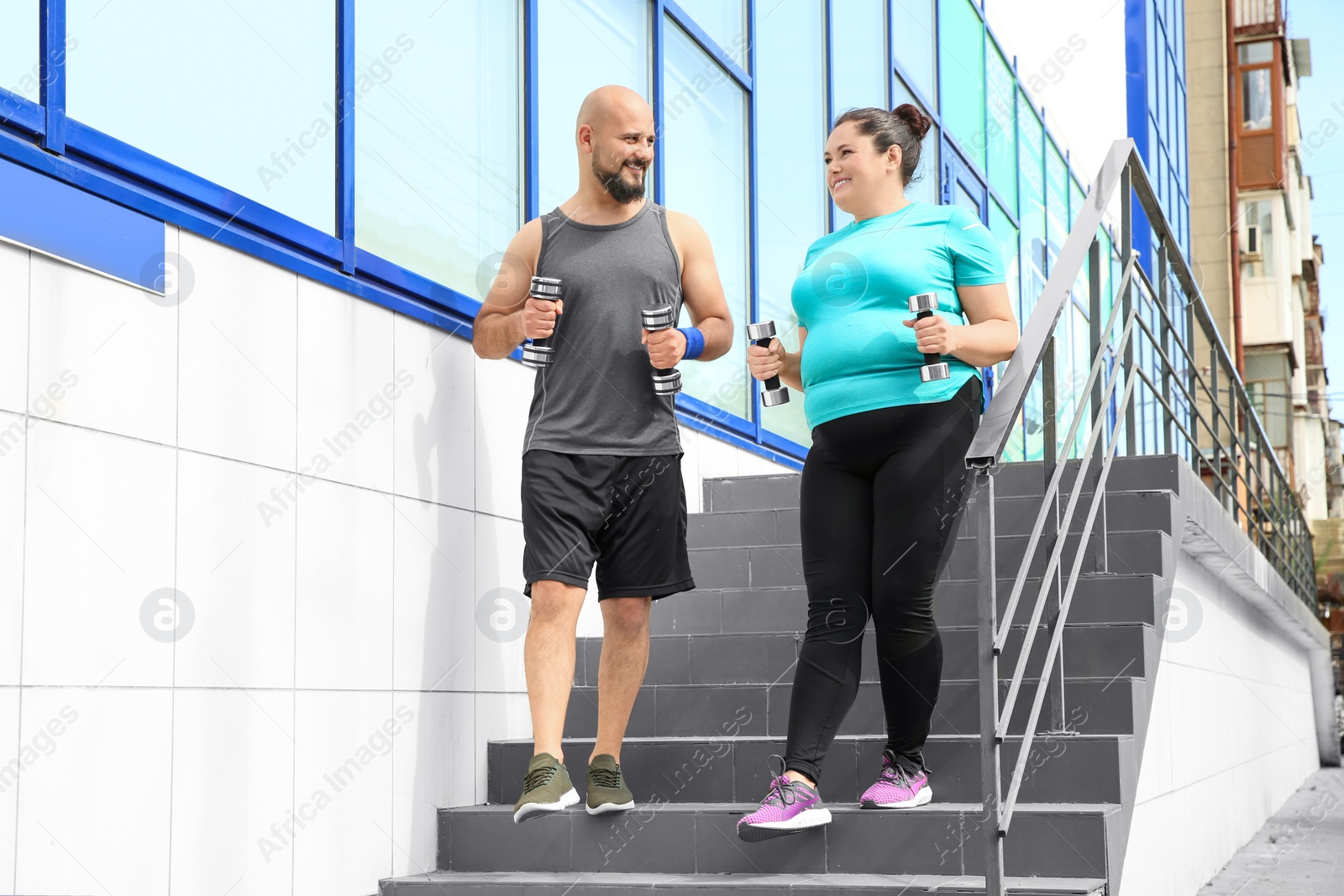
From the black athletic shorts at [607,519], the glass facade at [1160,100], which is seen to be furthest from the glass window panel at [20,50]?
the glass facade at [1160,100]

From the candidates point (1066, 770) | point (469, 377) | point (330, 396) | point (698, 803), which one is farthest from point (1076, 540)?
point (330, 396)

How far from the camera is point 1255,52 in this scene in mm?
24688

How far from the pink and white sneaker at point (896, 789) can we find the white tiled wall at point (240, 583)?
1.16 metres

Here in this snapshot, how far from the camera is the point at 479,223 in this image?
175 inches

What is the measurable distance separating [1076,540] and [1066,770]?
3.18 ft

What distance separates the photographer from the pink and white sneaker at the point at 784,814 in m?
3.01

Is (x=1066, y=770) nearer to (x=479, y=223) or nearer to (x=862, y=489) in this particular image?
(x=862, y=489)

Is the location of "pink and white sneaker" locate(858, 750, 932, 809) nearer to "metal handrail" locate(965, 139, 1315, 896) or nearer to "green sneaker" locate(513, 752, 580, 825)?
"metal handrail" locate(965, 139, 1315, 896)

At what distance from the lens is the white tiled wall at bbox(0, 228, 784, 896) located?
2541 millimetres

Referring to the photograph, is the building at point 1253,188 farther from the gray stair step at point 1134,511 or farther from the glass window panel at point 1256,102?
the gray stair step at point 1134,511

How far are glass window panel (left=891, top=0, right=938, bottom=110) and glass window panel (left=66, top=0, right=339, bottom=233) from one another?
572 centimetres

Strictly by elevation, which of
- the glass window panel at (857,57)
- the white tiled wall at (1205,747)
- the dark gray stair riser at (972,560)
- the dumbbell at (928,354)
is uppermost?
the glass window panel at (857,57)

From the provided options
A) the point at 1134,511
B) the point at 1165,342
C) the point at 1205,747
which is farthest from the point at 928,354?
the point at 1205,747

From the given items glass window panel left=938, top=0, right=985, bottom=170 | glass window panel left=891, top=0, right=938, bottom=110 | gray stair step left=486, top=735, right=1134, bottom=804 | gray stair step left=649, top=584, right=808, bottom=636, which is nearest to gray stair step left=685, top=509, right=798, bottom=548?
gray stair step left=649, top=584, right=808, bottom=636
